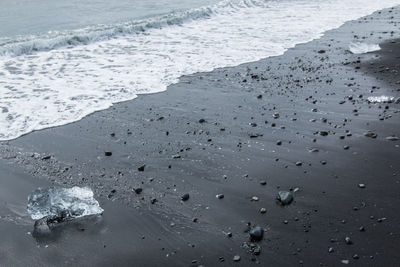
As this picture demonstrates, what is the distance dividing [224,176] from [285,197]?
1153 mm

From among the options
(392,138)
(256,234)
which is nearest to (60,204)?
(256,234)

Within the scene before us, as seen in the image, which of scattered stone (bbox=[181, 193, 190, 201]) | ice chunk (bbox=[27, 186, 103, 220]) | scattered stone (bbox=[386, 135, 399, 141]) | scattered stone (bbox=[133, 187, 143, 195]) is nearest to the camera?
ice chunk (bbox=[27, 186, 103, 220])

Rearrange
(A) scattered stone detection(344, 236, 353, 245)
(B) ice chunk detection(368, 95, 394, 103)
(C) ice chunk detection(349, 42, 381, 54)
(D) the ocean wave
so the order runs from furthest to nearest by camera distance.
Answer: (D) the ocean wave
(C) ice chunk detection(349, 42, 381, 54)
(B) ice chunk detection(368, 95, 394, 103)
(A) scattered stone detection(344, 236, 353, 245)

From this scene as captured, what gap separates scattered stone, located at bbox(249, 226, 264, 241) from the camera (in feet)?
16.3

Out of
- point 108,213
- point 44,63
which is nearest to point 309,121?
point 108,213

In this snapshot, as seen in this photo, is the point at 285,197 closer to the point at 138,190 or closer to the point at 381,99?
Result: the point at 138,190

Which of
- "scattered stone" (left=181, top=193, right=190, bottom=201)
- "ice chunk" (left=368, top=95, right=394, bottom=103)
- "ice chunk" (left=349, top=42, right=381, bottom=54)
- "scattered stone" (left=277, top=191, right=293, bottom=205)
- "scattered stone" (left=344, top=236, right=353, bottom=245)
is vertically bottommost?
"scattered stone" (left=181, top=193, right=190, bottom=201)

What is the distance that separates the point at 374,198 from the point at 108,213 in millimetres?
3693

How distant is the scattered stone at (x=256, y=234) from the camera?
4961 millimetres

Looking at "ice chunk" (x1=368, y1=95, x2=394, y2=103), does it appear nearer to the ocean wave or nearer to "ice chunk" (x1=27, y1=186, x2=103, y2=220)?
"ice chunk" (x1=27, y1=186, x2=103, y2=220)

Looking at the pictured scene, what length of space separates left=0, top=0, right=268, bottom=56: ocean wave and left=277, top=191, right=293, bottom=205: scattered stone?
1388 centimetres

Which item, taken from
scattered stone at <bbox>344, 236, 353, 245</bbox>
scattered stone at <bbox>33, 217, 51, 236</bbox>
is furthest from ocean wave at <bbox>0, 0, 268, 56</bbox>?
scattered stone at <bbox>344, 236, 353, 245</bbox>

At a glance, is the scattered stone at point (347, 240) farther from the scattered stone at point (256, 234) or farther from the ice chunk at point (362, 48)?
the ice chunk at point (362, 48)

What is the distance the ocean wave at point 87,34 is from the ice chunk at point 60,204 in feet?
40.1
